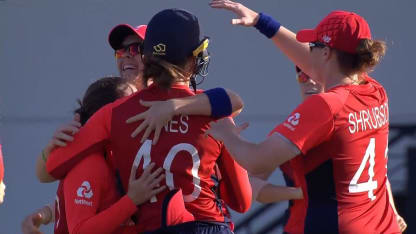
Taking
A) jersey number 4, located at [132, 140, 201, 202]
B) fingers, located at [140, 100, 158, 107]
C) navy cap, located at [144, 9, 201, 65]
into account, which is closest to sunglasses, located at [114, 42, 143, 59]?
navy cap, located at [144, 9, 201, 65]

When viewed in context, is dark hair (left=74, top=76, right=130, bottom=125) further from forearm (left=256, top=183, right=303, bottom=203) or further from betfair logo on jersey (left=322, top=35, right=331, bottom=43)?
forearm (left=256, top=183, right=303, bottom=203)

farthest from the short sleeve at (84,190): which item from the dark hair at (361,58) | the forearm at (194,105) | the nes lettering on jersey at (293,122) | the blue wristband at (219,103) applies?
the dark hair at (361,58)

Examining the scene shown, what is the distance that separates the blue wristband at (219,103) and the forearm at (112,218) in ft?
1.46

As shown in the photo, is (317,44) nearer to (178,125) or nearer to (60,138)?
(178,125)

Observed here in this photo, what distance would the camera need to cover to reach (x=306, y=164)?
3221mm

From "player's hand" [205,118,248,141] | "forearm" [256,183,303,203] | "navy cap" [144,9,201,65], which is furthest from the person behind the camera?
"forearm" [256,183,303,203]

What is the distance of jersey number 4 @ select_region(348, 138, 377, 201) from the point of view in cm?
322

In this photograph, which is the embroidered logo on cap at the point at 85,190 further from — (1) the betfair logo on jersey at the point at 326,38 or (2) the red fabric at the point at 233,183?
(1) the betfair logo on jersey at the point at 326,38

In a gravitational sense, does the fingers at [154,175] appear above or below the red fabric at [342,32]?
below

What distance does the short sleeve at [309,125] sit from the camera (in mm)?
3064

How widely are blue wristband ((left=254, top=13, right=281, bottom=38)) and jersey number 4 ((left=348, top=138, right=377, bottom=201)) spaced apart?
2.58ft

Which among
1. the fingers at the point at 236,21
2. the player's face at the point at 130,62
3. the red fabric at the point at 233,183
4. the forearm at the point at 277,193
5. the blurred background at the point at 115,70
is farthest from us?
the blurred background at the point at 115,70

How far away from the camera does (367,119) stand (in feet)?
10.5

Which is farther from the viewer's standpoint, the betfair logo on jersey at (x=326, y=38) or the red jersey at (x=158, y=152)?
the betfair logo on jersey at (x=326, y=38)
